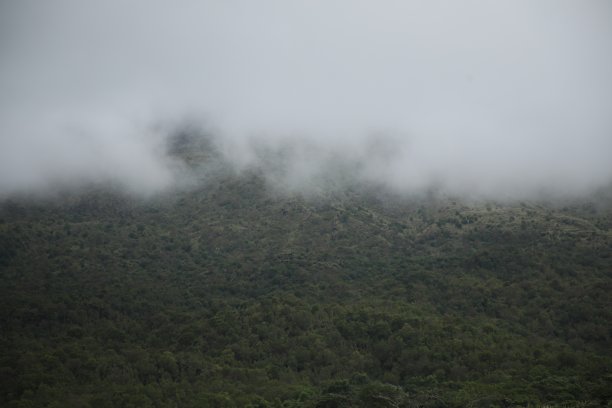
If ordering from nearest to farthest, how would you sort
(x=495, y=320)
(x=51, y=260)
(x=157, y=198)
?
(x=495, y=320) < (x=51, y=260) < (x=157, y=198)

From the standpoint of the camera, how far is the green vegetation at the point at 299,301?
62.3 m

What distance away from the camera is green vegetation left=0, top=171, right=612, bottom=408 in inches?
2454

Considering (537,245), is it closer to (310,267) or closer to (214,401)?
(310,267)

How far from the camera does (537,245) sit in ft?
310

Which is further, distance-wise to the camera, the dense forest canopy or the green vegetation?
the dense forest canopy

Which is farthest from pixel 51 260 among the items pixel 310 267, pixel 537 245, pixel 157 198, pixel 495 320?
pixel 537 245

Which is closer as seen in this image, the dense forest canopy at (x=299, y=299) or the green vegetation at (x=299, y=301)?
the green vegetation at (x=299, y=301)

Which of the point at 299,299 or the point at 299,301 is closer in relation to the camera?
the point at 299,301

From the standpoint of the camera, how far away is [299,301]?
8481cm

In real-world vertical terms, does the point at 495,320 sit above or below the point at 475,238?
below

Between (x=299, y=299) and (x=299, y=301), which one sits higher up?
(x=299, y=299)

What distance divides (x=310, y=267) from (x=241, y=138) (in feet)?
194

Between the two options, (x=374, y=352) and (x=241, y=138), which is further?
(x=241, y=138)

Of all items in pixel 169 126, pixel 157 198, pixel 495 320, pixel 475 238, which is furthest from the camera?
pixel 169 126
